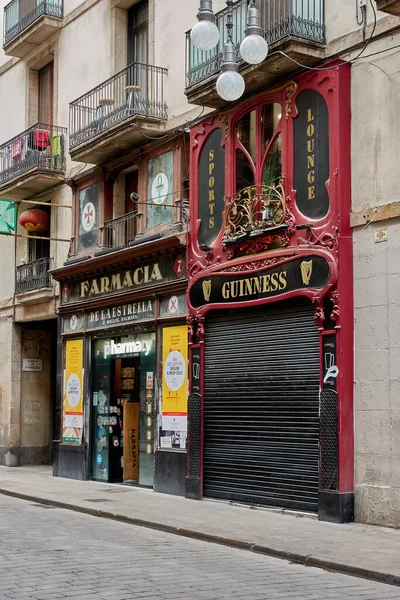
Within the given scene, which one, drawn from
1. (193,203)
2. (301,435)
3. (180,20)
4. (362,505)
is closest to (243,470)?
(301,435)

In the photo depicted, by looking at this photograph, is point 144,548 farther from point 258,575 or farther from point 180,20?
point 180,20

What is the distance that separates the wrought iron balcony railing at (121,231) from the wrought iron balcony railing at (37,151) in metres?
2.98

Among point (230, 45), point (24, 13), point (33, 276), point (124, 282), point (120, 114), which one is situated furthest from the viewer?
point (24, 13)

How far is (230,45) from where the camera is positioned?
14.0 metres

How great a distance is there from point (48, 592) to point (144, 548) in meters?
3.14

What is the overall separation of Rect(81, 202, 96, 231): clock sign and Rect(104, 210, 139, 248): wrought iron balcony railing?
682 mm

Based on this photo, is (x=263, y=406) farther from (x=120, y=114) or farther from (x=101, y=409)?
(x=120, y=114)

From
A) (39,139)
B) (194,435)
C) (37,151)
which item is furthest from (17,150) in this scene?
(194,435)

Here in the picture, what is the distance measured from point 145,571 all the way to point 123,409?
401 inches

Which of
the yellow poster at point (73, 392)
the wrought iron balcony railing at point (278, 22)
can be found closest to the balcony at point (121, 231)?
the yellow poster at point (73, 392)

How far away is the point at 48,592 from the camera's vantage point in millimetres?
8680

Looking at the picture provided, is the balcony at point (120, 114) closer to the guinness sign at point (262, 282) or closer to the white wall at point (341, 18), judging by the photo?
the guinness sign at point (262, 282)

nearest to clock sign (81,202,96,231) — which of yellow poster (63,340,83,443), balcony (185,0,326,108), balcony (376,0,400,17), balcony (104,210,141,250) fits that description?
balcony (104,210,141,250)

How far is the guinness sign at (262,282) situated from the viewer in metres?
14.5
